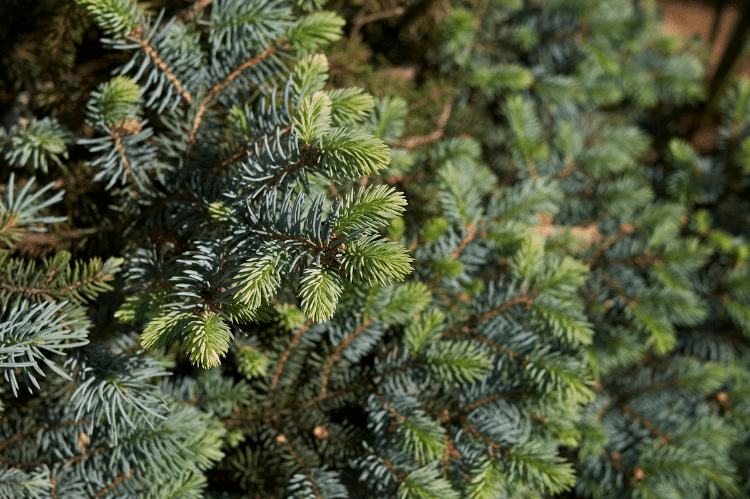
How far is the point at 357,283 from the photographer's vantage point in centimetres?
66

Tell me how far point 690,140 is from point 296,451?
52.0 inches

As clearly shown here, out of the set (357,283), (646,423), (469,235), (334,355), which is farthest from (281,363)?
(646,423)

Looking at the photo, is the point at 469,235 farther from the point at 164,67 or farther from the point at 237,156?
the point at 164,67

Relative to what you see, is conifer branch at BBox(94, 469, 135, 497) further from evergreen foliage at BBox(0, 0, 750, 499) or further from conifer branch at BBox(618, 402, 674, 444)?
conifer branch at BBox(618, 402, 674, 444)

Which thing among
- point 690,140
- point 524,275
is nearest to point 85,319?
point 524,275

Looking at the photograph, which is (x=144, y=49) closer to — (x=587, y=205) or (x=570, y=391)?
(x=570, y=391)

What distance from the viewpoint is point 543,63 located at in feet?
3.95

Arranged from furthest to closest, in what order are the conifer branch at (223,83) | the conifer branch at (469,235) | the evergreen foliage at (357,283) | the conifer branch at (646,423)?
the conifer branch at (646,423), the conifer branch at (469,235), the conifer branch at (223,83), the evergreen foliage at (357,283)

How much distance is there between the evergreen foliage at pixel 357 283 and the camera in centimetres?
62

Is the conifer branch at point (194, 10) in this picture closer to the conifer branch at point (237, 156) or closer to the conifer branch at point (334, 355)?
the conifer branch at point (237, 156)

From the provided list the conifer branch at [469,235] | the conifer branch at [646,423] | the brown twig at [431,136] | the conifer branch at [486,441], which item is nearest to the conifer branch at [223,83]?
the brown twig at [431,136]

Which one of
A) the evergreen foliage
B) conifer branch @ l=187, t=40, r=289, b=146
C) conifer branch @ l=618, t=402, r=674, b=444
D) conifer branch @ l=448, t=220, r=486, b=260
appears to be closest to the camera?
the evergreen foliage

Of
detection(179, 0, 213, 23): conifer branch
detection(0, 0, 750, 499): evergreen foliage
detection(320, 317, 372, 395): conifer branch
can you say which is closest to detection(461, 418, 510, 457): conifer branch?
detection(0, 0, 750, 499): evergreen foliage

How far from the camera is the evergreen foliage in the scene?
24.5 inches
